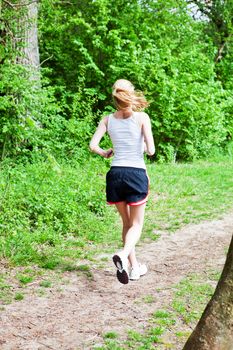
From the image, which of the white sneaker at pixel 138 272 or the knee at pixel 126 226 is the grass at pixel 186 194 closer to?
the white sneaker at pixel 138 272

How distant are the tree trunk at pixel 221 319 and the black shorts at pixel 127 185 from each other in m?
2.23

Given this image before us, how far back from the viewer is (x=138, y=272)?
6.27 metres

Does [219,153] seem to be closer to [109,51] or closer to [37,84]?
[109,51]

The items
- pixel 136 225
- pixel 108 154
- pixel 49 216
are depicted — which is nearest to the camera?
pixel 108 154

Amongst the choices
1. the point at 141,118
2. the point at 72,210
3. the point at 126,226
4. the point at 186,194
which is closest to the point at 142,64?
the point at 186,194

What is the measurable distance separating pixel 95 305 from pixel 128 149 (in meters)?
1.50

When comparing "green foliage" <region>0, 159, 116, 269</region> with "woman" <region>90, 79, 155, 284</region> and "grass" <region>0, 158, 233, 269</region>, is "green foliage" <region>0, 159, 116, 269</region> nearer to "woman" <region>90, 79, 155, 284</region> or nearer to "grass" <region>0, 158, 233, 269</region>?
"grass" <region>0, 158, 233, 269</region>

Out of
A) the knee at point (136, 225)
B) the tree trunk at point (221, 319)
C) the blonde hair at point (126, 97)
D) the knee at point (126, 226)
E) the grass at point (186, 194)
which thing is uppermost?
the blonde hair at point (126, 97)

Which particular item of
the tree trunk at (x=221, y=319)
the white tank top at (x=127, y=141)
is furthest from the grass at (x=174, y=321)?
the white tank top at (x=127, y=141)

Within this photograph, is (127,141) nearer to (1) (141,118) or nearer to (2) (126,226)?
(1) (141,118)

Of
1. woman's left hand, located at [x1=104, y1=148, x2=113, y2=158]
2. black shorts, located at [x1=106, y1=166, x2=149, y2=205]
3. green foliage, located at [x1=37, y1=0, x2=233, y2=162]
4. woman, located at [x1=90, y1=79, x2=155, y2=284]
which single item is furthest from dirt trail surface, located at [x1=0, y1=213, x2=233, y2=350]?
green foliage, located at [x1=37, y1=0, x2=233, y2=162]

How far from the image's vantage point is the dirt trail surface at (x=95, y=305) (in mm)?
4703

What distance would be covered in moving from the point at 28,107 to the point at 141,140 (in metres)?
5.56

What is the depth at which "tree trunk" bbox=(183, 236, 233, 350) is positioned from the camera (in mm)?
3572
